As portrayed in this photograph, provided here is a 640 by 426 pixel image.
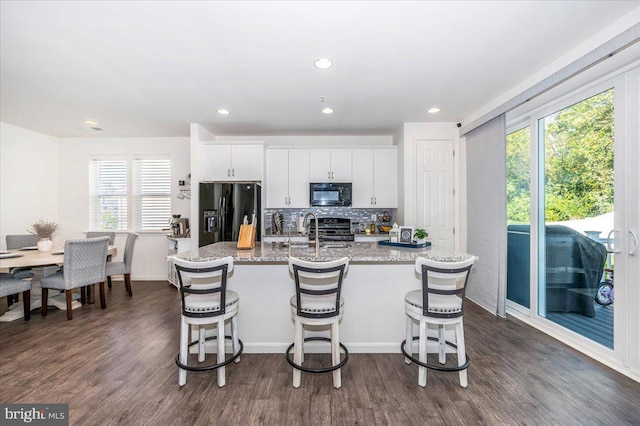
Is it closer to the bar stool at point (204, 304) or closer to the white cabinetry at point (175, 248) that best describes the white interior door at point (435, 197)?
the bar stool at point (204, 304)

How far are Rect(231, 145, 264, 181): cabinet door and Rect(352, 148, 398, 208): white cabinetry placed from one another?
63.5 inches

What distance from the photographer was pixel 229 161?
4.59 m

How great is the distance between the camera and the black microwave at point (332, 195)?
4.64 meters

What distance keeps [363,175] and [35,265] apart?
4.49 m

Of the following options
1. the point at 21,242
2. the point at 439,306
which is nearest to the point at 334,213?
the point at 439,306

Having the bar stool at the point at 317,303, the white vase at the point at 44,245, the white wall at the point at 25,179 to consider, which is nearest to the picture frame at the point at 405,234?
the bar stool at the point at 317,303

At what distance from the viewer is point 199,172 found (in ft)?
14.8

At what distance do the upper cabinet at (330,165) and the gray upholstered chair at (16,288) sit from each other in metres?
3.94

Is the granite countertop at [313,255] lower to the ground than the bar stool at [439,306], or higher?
higher

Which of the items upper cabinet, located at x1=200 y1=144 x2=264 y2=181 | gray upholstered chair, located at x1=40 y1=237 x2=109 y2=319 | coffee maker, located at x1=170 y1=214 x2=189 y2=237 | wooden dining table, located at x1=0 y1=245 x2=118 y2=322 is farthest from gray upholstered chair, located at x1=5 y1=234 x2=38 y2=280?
upper cabinet, located at x1=200 y1=144 x2=264 y2=181

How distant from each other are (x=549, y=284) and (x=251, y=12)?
380 cm

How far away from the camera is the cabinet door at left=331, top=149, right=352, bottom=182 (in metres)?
4.76

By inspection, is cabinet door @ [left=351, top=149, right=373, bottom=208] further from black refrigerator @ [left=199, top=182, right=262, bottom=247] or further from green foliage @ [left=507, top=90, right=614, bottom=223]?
green foliage @ [left=507, top=90, right=614, bottom=223]

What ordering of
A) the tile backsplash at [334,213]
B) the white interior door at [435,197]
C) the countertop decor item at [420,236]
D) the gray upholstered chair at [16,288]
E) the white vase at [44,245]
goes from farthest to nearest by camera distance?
1. the tile backsplash at [334,213]
2. the white interior door at [435,197]
3. the white vase at [44,245]
4. the gray upholstered chair at [16,288]
5. the countertop decor item at [420,236]
